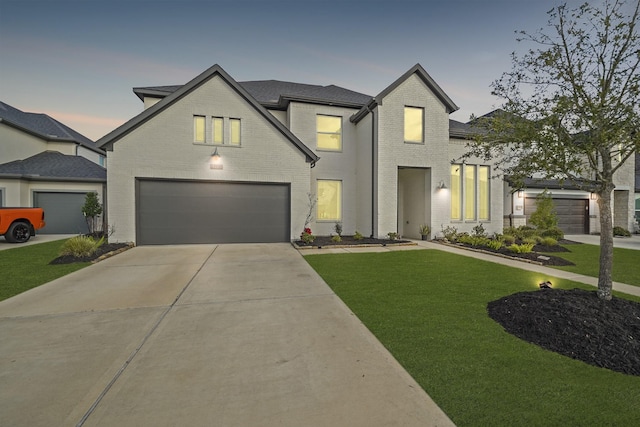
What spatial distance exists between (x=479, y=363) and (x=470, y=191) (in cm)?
1219

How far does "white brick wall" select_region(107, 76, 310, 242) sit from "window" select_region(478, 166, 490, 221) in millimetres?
8731

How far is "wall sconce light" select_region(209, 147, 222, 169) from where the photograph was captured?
33.7 ft

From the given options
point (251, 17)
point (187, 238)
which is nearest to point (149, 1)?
point (251, 17)

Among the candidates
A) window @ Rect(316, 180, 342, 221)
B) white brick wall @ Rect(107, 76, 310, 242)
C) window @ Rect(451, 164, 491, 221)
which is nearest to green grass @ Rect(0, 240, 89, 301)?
white brick wall @ Rect(107, 76, 310, 242)

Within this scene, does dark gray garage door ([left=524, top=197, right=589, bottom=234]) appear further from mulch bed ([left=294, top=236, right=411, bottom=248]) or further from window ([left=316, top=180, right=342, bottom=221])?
window ([left=316, top=180, right=342, bottom=221])

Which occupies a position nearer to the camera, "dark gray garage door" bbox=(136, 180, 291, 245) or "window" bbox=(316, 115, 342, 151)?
"dark gray garage door" bbox=(136, 180, 291, 245)

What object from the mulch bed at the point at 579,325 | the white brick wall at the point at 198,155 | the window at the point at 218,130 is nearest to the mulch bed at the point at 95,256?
the white brick wall at the point at 198,155

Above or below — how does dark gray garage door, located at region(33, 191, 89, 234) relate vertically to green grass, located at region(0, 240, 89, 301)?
above

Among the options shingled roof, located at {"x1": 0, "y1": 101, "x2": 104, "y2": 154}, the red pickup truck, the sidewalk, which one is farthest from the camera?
shingled roof, located at {"x1": 0, "y1": 101, "x2": 104, "y2": 154}

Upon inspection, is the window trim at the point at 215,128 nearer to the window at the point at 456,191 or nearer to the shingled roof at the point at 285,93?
the shingled roof at the point at 285,93

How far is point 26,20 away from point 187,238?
41.9 feet

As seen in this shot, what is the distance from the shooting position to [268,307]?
157 inches

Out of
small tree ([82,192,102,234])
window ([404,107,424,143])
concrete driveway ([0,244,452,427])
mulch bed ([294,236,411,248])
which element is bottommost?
concrete driveway ([0,244,452,427])

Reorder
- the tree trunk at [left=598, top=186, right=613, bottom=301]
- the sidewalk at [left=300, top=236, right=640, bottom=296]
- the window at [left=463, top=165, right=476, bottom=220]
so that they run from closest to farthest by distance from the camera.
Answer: the tree trunk at [left=598, top=186, right=613, bottom=301] → the sidewalk at [left=300, top=236, right=640, bottom=296] → the window at [left=463, top=165, right=476, bottom=220]
